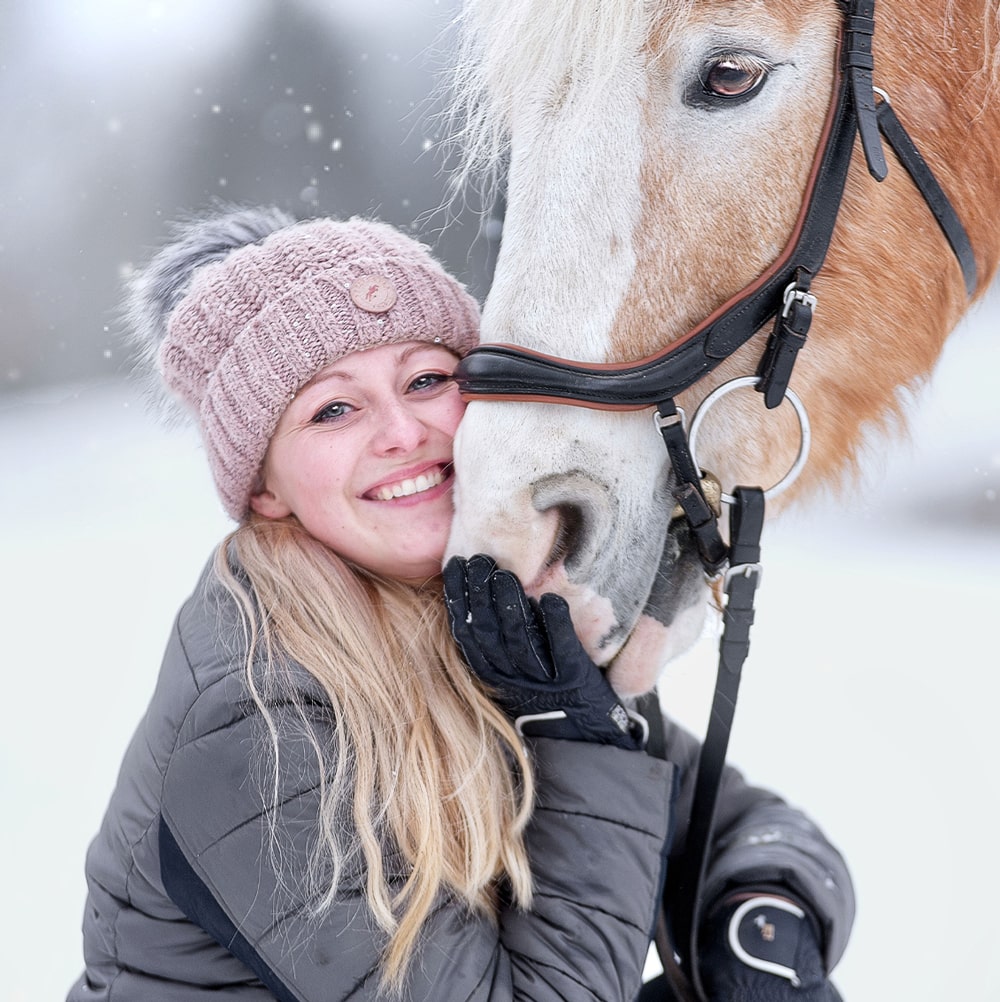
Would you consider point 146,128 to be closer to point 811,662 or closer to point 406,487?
point 811,662

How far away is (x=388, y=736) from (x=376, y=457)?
33 cm

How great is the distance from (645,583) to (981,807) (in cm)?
175

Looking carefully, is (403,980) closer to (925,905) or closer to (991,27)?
(991,27)

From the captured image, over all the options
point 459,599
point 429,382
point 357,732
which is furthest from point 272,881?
point 429,382

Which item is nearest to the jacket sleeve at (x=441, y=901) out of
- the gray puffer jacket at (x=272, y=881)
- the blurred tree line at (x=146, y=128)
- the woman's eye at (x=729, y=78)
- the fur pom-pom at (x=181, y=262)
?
the gray puffer jacket at (x=272, y=881)

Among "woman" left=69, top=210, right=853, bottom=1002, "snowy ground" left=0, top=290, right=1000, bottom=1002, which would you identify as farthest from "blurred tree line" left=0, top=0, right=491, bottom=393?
"woman" left=69, top=210, right=853, bottom=1002

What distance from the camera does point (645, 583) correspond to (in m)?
1.04

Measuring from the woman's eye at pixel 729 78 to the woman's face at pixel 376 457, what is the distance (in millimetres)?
438

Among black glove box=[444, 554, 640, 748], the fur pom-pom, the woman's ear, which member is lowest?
black glove box=[444, 554, 640, 748]

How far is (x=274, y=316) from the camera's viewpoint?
3.60ft

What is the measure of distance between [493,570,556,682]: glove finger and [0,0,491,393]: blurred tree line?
2938mm

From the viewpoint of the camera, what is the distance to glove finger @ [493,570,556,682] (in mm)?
957

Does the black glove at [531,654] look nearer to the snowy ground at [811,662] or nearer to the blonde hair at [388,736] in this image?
the blonde hair at [388,736]

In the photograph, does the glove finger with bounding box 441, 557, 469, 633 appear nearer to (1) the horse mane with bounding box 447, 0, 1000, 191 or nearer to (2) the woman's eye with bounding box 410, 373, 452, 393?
(2) the woman's eye with bounding box 410, 373, 452, 393
